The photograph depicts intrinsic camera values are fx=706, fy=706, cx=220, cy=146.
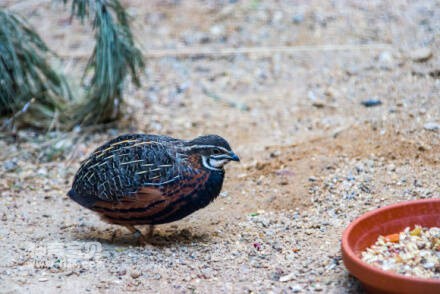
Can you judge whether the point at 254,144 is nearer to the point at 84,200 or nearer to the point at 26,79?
the point at 84,200

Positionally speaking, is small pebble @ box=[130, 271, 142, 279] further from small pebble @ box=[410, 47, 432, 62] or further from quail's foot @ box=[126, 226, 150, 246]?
small pebble @ box=[410, 47, 432, 62]

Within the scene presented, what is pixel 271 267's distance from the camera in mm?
5219

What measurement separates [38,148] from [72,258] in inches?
111

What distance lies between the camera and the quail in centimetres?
565

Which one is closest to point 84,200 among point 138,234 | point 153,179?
point 138,234

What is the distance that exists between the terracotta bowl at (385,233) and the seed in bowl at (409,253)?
0.20 ft

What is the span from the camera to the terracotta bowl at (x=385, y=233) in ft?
13.7

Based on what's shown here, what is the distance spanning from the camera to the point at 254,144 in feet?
25.4

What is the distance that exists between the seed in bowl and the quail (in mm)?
1465

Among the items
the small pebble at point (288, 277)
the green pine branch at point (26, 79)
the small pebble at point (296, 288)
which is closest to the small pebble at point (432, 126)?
the small pebble at point (288, 277)

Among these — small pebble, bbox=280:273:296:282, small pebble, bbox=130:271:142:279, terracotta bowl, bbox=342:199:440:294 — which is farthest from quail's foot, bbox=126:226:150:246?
terracotta bowl, bbox=342:199:440:294

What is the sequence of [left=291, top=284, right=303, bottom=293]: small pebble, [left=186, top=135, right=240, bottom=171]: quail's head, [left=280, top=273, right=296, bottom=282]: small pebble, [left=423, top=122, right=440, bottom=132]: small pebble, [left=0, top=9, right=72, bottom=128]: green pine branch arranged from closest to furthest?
[left=291, top=284, right=303, bottom=293]: small pebble, [left=280, top=273, right=296, bottom=282]: small pebble, [left=186, top=135, right=240, bottom=171]: quail's head, [left=423, top=122, right=440, bottom=132]: small pebble, [left=0, top=9, right=72, bottom=128]: green pine branch

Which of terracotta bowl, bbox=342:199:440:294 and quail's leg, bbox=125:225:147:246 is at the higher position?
terracotta bowl, bbox=342:199:440:294

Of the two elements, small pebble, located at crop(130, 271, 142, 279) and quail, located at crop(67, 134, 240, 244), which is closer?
small pebble, located at crop(130, 271, 142, 279)
